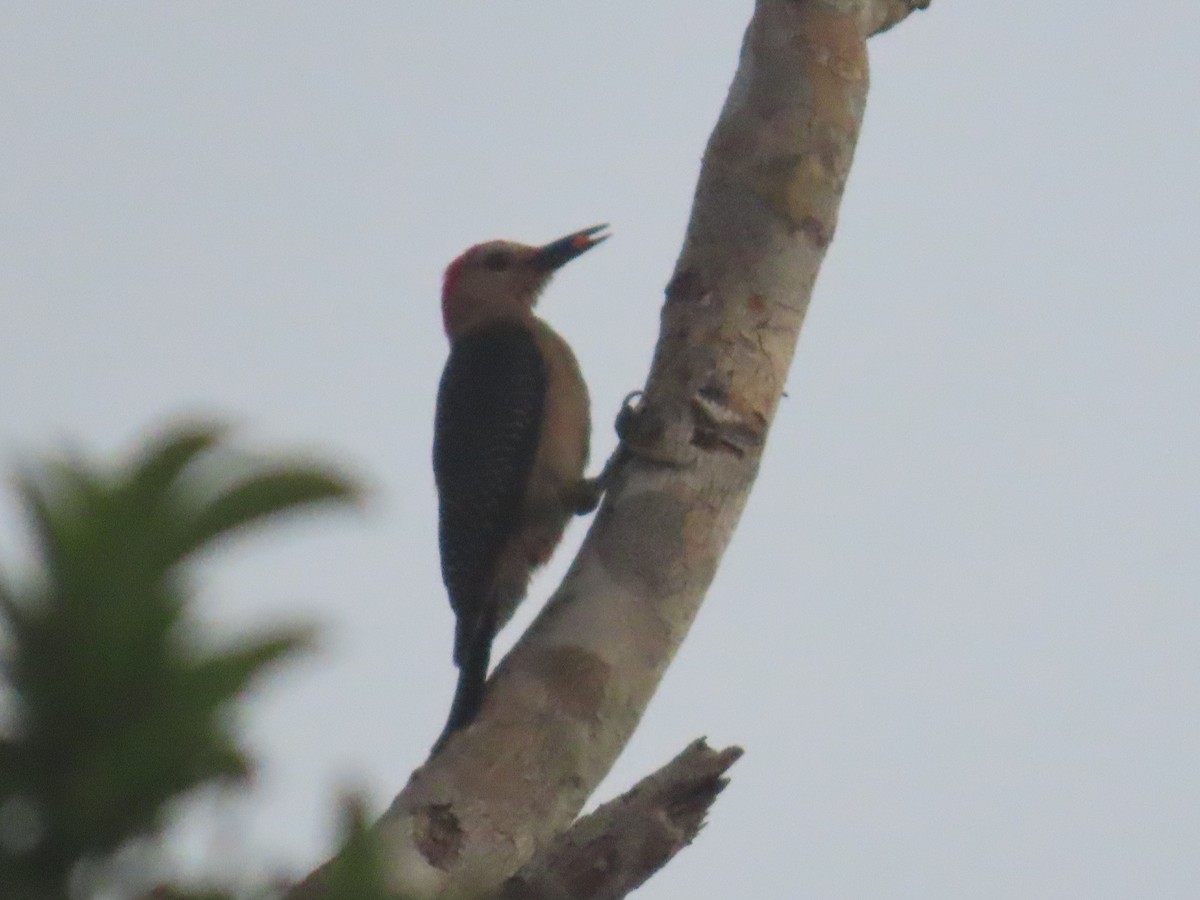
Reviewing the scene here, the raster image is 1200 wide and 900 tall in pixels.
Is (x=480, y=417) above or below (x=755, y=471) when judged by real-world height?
above

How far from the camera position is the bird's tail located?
16.0 ft

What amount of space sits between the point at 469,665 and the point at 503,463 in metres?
1.00

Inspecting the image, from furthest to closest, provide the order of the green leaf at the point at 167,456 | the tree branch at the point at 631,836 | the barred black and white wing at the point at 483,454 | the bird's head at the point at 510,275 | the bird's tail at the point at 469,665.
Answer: the bird's head at the point at 510,275
the barred black and white wing at the point at 483,454
the bird's tail at the point at 469,665
the tree branch at the point at 631,836
the green leaf at the point at 167,456

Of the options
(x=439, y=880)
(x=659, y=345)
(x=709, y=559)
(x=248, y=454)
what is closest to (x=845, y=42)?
(x=659, y=345)

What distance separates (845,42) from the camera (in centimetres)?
461

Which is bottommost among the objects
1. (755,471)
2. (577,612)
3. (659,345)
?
(577,612)

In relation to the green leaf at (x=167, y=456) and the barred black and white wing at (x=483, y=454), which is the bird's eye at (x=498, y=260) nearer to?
the barred black and white wing at (x=483, y=454)

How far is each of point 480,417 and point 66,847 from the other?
519 centimetres

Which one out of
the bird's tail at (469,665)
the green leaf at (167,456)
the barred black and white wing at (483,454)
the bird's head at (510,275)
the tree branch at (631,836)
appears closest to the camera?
the green leaf at (167,456)

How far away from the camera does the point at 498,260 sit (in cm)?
728

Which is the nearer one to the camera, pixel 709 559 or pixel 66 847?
pixel 66 847

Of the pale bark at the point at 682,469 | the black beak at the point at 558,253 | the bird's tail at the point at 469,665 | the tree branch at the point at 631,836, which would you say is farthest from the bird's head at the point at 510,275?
the tree branch at the point at 631,836

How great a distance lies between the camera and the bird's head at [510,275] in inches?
283

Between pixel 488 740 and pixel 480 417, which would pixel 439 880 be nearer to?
pixel 488 740
